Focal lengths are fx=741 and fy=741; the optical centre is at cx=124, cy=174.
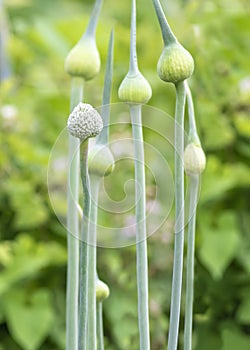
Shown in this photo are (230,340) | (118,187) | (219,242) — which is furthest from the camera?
(219,242)

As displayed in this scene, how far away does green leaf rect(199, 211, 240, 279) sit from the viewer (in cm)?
109

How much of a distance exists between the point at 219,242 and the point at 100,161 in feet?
2.73

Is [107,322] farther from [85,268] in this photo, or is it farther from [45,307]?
[85,268]

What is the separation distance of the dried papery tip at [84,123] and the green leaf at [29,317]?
0.83 metres

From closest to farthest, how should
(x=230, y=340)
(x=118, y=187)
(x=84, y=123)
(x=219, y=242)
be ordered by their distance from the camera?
(x=84, y=123)
(x=230, y=340)
(x=118, y=187)
(x=219, y=242)

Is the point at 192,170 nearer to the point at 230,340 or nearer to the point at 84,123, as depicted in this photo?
the point at 84,123

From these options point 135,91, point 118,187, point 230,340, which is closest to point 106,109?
point 135,91

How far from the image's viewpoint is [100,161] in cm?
32

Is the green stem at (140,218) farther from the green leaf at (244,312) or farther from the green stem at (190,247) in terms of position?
the green leaf at (244,312)

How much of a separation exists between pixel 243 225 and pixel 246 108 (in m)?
0.20

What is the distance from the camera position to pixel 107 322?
110 centimetres

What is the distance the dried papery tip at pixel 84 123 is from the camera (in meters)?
0.27

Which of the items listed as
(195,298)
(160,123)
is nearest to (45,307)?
(195,298)

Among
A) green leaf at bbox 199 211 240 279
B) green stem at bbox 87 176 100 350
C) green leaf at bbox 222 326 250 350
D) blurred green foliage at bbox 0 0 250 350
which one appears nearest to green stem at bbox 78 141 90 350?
green stem at bbox 87 176 100 350
